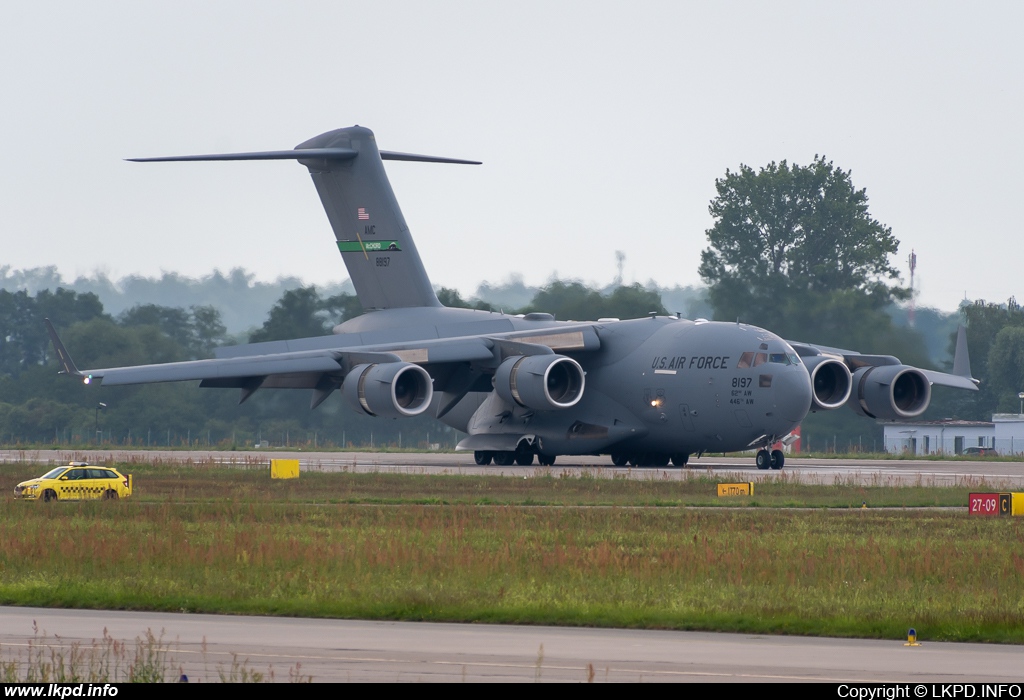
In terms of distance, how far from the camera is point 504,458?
3922 cm

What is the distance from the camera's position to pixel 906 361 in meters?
51.3

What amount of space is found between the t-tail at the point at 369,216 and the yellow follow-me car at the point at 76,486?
1555 centimetres

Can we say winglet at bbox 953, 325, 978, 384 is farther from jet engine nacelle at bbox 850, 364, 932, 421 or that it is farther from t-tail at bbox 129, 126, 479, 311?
t-tail at bbox 129, 126, 479, 311

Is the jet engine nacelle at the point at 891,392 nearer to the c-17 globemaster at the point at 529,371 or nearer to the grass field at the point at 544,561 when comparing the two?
the c-17 globemaster at the point at 529,371

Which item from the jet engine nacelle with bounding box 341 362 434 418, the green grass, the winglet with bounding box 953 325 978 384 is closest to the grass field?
the green grass

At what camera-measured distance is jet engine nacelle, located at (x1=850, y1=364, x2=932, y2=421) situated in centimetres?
3844

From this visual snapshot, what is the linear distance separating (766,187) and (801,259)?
9.45 metres

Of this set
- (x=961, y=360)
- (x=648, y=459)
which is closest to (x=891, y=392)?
(x=648, y=459)

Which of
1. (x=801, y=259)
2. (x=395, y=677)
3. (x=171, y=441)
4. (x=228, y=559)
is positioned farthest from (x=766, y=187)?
(x=395, y=677)

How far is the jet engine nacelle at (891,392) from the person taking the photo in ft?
126

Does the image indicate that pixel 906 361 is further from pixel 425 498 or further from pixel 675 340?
pixel 425 498

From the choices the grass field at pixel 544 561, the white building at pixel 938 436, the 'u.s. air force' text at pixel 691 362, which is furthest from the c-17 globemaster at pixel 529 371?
the white building at pixel 938 436

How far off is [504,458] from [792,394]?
8.61 metres

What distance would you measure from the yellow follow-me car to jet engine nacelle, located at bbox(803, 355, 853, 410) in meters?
17.5
